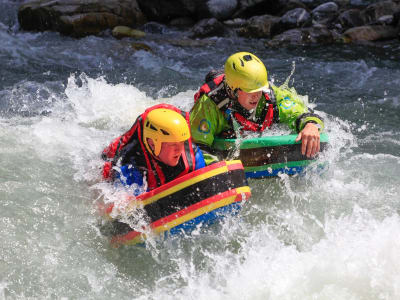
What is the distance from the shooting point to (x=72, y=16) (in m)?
11.6

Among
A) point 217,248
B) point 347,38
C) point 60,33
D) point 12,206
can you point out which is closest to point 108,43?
point 60,33

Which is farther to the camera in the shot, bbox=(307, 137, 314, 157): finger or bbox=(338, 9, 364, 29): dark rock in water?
bbox=(338, 9, 364, 29): dark rock in water

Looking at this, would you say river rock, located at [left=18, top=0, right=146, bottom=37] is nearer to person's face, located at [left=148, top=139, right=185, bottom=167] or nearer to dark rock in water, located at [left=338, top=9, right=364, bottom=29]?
dark rock in water, located at [left=338, top=9, right=364, bottom=29]

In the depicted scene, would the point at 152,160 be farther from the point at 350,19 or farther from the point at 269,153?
the point at 350,19

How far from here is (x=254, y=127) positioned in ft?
16.5

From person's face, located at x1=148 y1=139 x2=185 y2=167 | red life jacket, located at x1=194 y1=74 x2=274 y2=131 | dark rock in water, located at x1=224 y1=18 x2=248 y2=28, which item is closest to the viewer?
person's face, located at x1=148 y1=139 x2=185 y2=167

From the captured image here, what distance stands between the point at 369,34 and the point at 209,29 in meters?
3.59

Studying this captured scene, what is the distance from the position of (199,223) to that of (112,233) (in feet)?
2.90

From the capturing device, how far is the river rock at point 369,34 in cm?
1095

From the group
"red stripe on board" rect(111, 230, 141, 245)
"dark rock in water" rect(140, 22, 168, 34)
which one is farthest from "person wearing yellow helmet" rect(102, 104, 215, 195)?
"dark rock in water" rect(140, 22, 168, 34)

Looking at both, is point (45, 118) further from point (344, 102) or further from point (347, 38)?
point (347, 38)

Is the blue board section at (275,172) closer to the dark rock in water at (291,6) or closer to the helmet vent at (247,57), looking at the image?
the helmet vent at (247,57)

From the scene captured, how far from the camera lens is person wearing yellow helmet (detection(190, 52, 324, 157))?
4613 mm

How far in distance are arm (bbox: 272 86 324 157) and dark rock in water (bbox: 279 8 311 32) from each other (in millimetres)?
6785
